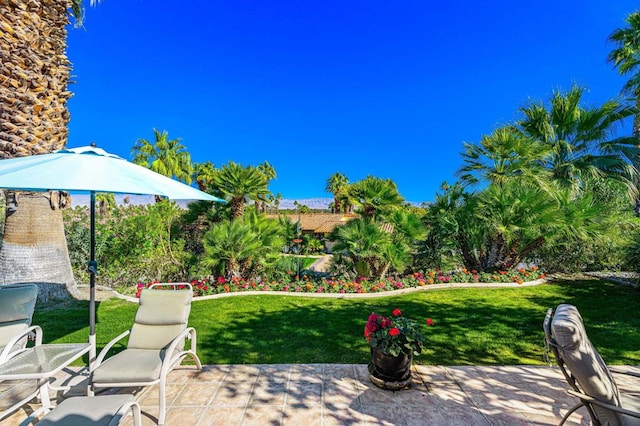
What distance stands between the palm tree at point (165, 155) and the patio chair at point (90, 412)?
28.7 meters

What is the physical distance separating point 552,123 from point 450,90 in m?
21.6

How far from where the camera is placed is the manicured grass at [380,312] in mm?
3967

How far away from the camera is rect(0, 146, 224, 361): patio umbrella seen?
2414 millimetres

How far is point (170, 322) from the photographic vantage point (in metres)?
3.42

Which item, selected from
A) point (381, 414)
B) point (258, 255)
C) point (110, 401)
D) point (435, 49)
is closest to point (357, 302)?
point (258, 255)

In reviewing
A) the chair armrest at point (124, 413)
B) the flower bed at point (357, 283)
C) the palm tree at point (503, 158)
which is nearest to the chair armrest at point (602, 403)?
the chair armrest at point (124, 413)

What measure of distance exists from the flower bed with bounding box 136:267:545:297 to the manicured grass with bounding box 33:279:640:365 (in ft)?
2.20

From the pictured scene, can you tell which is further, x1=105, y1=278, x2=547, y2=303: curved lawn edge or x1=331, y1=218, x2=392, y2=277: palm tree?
x1=331, y1=218, x2=392, y2=277: palm tree

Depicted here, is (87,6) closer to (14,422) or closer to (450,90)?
(14,422)

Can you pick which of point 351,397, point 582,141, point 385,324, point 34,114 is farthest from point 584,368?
point 582,141

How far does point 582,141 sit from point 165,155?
31.5 m

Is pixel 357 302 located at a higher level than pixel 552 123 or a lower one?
lower

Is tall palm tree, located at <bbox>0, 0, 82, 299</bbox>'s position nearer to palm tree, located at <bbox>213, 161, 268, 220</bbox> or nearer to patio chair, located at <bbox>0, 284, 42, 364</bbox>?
patio chair, located at <bbox>0, 284, 42, 364</bbox>

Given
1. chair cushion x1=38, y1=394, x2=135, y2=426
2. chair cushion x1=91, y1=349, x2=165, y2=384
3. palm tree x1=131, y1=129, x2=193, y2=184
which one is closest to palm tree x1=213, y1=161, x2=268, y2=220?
chair cushion x1=91, y1=349, x2=165, y2=384
